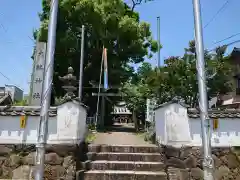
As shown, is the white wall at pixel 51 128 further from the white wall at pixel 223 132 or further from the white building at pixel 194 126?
the white wall at pixel 223 132

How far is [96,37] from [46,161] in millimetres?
13137

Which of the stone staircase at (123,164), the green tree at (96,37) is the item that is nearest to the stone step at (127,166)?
the stone staircase at (123,164)

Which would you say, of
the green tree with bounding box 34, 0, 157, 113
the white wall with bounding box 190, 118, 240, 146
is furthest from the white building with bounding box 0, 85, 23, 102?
the white wall with bounding box 190, 118, 240, 146

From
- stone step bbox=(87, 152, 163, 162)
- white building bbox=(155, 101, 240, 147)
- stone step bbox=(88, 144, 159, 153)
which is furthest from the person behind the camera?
stone step bbox=(88, 144, 159, 153)

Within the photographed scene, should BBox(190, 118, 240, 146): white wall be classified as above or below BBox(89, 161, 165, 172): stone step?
above

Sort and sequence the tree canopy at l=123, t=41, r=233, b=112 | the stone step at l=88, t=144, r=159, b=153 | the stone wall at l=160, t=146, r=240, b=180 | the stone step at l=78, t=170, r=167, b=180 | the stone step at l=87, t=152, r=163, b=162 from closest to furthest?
the stone step at l=78, t=170, r=167, b=180, the stone wall at l=160, t=146, r=240, b=180, the stone step at l=87, t=152, r=163, b=162, the stone step at l=88, t=144, r=159, b=153, the tree canopy at l=123, t=41, r=233, b=112

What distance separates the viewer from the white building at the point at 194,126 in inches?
266

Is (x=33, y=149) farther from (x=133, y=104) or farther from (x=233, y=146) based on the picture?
(x=133, y=104)

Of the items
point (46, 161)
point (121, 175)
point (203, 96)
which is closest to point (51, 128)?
point (46, 161)

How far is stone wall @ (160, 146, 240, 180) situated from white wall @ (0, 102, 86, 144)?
2777mm

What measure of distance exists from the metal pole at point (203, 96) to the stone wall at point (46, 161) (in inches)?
141

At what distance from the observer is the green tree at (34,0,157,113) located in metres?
17.4

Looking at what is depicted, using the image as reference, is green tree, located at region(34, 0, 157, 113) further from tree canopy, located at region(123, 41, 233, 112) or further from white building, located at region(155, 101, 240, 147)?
white building, located at region(155, 101, 240, 147)

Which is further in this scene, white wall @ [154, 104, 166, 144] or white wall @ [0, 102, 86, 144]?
white wall @ [154, 104, 166, 144]
